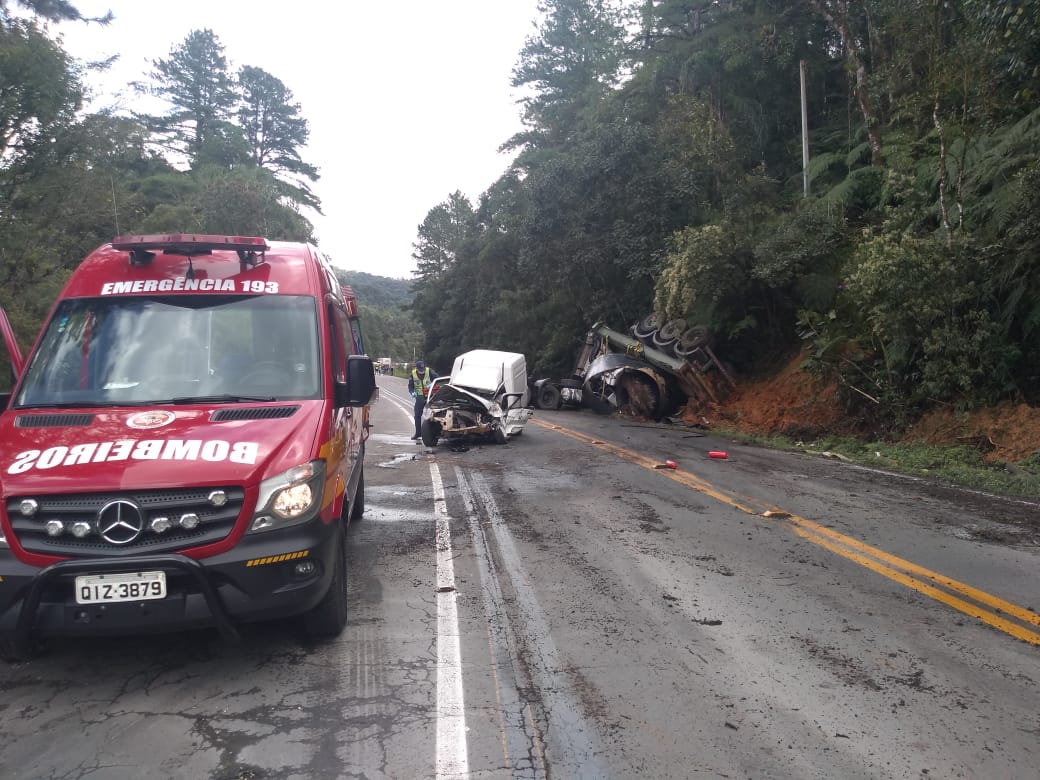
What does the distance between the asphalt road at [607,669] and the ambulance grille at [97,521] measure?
785mm

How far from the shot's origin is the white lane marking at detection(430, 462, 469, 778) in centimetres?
334

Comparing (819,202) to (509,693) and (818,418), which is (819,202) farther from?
(509,693)

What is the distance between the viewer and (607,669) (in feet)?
14.0

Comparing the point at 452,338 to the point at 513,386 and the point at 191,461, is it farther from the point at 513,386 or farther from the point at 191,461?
the point at 191,461

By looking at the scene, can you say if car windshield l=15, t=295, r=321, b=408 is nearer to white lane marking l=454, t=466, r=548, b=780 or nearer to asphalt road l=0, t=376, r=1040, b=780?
asphalt road l=0, t=376, r=1040, b=780

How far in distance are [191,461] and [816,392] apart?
597 inches

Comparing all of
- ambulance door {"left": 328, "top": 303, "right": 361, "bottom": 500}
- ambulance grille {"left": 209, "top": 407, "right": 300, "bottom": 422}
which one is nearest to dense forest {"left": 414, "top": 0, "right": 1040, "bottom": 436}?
ambulance door {"left": 328, "top": 303, "right": 361, "bottom": 500}

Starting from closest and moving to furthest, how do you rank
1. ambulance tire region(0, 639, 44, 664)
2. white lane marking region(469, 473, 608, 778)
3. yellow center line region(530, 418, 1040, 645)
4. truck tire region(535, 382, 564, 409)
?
white lane marking region(469, 473, 608, 778) < ambulance tire region(0, 639, 44, 664) < yellow center line region(530, 418, 1040, 645) < truck tire region(535, 382, 564, 409)

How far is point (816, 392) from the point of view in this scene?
55.4 ft

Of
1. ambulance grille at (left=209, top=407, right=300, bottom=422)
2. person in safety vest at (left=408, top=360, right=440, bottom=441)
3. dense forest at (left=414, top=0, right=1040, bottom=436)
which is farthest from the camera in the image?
person in safety vest at (left=408, top=360, right=440, bottom=441)

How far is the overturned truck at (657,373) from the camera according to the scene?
66.5 feet

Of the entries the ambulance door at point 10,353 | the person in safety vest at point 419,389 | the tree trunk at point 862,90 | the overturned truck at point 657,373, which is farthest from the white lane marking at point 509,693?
the tree trunk at point 862,90

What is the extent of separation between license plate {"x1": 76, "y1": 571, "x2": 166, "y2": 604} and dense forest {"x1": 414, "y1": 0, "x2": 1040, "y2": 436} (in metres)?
11.5

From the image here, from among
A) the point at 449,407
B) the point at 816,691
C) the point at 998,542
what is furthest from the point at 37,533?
the point at 449,407
